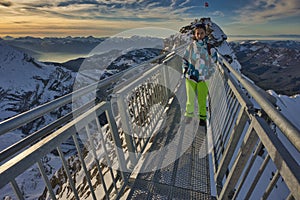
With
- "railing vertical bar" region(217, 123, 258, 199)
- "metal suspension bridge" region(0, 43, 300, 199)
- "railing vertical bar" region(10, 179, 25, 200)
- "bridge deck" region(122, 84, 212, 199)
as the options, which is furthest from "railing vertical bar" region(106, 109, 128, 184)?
"railing vertical bar" region(217, 123, 258, 199)

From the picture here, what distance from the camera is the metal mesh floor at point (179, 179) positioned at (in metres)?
3.25

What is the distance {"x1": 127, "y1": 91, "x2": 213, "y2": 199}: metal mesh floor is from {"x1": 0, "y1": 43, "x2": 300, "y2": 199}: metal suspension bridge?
16 millimetres

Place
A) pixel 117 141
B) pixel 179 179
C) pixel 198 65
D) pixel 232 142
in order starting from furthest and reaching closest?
pixel 198 65 < pixel 179 179 < pixel 117 141 < pixel 232 142

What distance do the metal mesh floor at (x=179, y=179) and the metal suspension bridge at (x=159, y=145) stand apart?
0.05ft

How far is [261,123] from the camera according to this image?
1920 mm

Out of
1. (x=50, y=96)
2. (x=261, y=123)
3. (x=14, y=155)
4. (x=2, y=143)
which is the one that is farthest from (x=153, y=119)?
(x=50, y=96)

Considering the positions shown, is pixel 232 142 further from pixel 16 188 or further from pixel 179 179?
A: pixel 16 188

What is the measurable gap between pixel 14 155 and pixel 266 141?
2.05 meters

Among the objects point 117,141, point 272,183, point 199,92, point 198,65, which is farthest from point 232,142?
point 198,65

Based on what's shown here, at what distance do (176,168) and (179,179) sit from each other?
29cm

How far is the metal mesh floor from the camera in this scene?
10.7 ft

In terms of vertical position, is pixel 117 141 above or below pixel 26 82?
above

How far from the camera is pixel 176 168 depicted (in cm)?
383

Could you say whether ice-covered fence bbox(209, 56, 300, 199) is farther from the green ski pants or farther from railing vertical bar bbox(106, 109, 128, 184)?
railing vertical bar bbox(106, 109, 128, 184)
